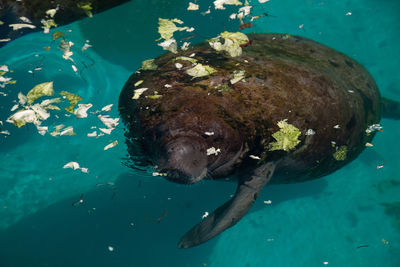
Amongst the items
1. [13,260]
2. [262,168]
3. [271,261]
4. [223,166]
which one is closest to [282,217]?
[271,261]

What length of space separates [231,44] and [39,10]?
377 cm

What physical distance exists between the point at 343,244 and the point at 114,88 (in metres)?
7.21

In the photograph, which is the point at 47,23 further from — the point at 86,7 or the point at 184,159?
the point at 184,159

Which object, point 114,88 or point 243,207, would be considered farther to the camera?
point 114,88

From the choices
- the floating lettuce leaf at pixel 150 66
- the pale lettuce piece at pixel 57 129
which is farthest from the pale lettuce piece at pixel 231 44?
the pale lettuce piece at pixel 57 129

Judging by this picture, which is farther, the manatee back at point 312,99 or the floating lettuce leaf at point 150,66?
the floating lettuce leaf at point 150,66

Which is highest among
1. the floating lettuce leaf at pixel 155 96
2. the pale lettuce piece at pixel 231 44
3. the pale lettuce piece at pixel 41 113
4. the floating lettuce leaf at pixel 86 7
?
the floating lettuce leaf at pixel 86 7

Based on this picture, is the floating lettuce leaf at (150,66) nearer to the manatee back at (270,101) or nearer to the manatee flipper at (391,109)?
the manatee back at (270,101)

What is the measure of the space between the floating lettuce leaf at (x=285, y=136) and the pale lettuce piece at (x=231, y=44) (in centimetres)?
140

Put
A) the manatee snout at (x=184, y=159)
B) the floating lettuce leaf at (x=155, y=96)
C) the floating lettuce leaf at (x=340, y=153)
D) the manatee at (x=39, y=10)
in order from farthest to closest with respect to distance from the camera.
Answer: the manatee at (x=39, y=10), the floating lettuce leaf at (x=340, y=153), the floating lettuce leaf at (x=155, y=96), the manatee snout at (x=184, y=159)

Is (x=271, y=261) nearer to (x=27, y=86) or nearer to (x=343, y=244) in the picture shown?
(x=343, y=244)

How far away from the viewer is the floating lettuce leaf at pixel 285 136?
3.65 metres

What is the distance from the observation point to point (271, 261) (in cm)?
678

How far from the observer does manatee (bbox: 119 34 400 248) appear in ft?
Answer: 10.6
